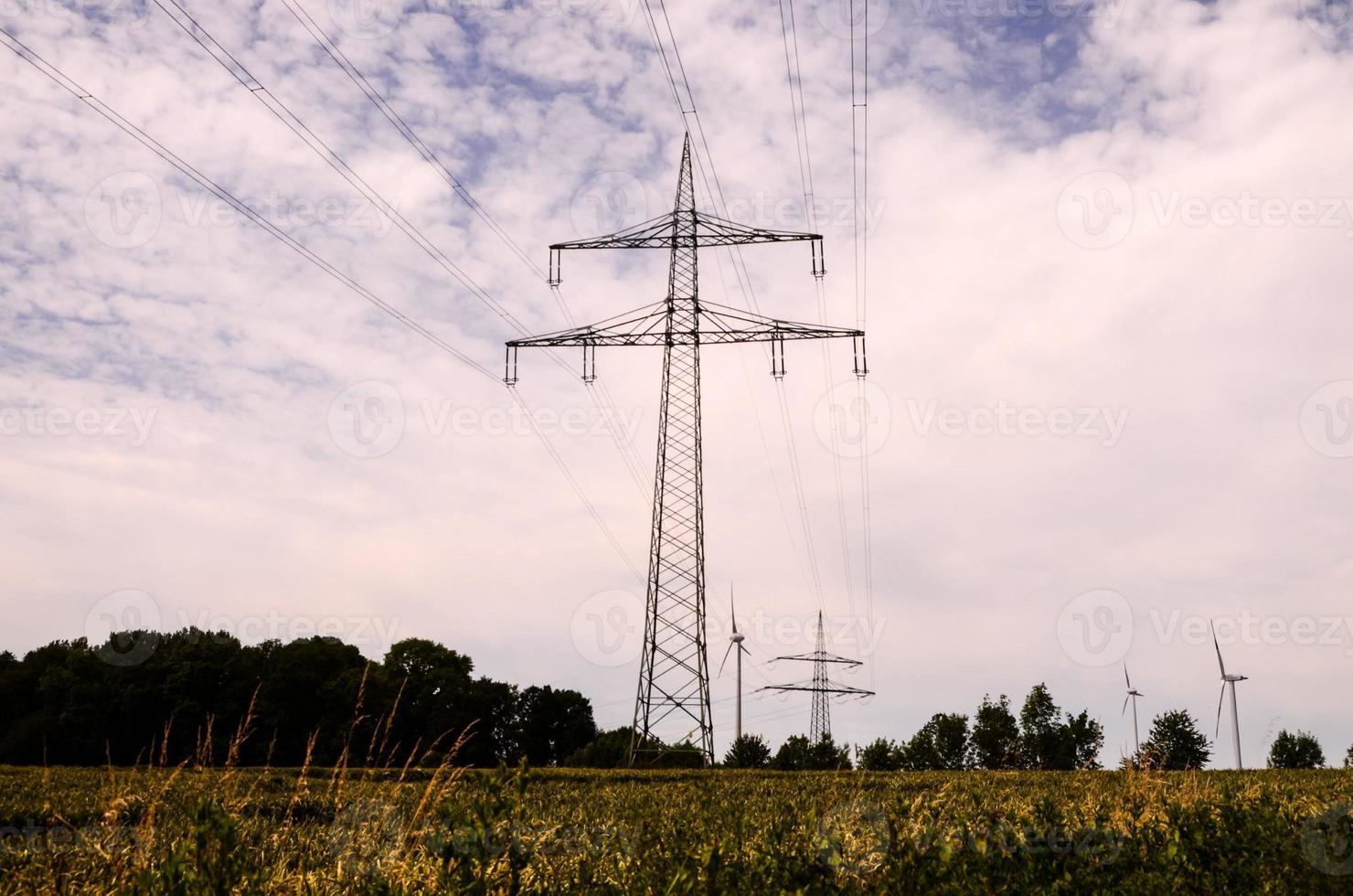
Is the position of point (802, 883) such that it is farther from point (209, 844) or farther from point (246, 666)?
point (246, 666)

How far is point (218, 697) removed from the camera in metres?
63.1

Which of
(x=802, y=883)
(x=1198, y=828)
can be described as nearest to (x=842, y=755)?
(x=1198, y=828)

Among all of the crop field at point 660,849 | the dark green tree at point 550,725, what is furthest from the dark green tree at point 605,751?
the crop field at point 660,849

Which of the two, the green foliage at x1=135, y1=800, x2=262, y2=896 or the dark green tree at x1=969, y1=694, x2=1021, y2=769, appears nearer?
the green foliage at x1=135, y1=800, x2=262, y2=896

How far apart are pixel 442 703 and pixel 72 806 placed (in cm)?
6212

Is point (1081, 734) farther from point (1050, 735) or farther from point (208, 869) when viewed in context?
point (208, 869)

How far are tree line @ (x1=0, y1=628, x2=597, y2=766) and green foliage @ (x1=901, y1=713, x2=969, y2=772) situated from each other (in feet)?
112

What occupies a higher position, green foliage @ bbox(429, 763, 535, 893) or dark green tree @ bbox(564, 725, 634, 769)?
green foliage @ bbox(429, 763, 535, 893)

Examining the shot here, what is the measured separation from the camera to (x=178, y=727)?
59312mm

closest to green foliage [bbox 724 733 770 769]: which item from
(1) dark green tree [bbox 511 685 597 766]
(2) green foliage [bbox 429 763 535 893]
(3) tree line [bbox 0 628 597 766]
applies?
(3) tree line [bbox 0 628 597 766]

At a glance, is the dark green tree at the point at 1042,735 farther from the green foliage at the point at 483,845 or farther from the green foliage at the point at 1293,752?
the green foliage at the point at 483,845

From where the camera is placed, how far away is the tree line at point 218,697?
60.4 m

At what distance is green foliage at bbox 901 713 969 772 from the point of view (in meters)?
72.1

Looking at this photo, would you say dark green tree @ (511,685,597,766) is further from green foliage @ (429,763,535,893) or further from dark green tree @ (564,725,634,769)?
green foliage @ (429,763,535,893)
